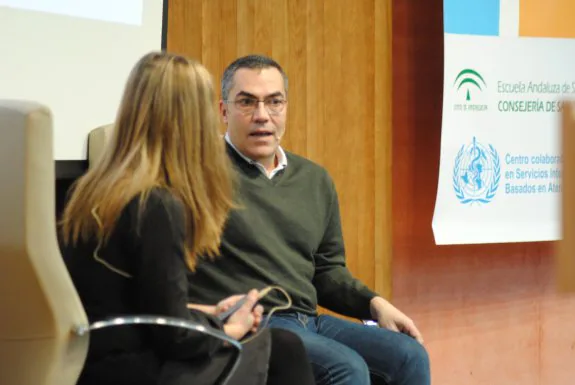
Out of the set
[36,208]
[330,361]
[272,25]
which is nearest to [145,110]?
[36,208]

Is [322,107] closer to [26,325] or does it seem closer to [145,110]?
[145,110]

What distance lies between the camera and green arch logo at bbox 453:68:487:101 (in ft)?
11.4

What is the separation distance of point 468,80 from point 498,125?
0.78 feet

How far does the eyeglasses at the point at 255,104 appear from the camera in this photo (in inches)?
98.6

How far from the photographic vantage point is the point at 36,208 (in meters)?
1.49

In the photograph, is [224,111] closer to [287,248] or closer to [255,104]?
[255,104]

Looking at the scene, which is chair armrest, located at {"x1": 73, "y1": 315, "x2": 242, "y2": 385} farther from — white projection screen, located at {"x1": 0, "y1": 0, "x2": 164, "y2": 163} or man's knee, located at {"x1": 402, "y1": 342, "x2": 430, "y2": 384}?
white projection screen, located at {"x1": 0, "y1": 0, "x2": 164, "y2": 163}

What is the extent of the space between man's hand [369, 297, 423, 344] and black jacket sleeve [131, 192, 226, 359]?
83cm

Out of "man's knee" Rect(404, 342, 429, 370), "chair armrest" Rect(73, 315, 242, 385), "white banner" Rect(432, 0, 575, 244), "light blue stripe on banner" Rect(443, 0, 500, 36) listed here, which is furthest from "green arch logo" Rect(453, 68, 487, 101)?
"chair armrest" Rect(73, 315, 242, 385)

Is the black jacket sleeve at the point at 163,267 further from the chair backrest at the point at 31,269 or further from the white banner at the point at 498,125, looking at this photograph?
the white banner at the point at 498,125

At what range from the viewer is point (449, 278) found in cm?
386

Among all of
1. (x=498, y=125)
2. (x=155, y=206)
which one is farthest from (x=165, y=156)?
(x=498, y=125)

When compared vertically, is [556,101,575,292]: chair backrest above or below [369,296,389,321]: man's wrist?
above

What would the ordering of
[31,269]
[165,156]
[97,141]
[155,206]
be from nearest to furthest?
[31,269] < [155,206] < [165,156] < [97,141]
